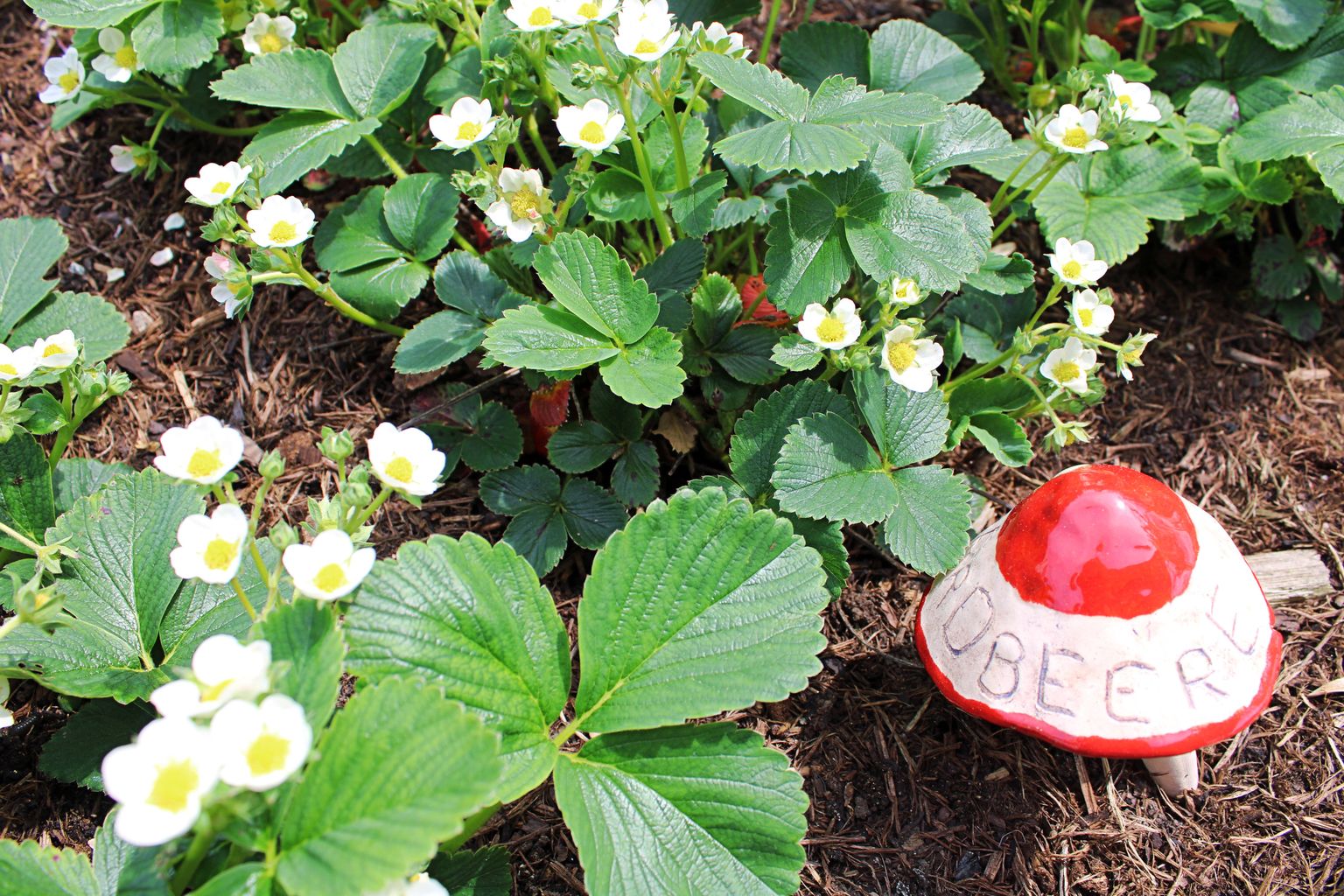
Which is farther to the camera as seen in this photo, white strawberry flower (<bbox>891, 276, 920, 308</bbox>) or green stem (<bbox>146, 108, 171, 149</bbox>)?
green stem (<bbox>146, 108, 171, 149</bbox>)

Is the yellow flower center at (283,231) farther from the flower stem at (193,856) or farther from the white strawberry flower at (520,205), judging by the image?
the flower stem at (193,856)

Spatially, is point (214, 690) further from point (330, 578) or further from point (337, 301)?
point (337, 301)

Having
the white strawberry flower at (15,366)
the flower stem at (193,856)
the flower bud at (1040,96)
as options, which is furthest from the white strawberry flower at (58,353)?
the flower bud at (1040,96)

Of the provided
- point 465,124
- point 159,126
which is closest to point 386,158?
point 465,124

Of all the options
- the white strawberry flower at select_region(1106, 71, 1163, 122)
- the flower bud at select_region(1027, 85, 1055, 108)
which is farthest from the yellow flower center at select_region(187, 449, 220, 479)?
the flower bud at select_region(1027, 85, 1055, 108)

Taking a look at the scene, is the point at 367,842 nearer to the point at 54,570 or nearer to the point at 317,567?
the point at 317,567

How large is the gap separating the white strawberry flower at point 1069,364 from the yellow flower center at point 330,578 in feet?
4.43

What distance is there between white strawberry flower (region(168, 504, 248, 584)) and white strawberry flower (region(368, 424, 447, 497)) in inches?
8.1

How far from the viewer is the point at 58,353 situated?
74.5 inches

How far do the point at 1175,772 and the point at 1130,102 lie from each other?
4.33 ft

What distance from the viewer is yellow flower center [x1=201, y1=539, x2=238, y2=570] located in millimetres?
1453

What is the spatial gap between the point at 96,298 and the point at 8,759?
954 millimetres

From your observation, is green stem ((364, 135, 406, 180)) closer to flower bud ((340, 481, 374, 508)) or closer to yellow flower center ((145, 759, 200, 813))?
flower bud ((340, 481, 374, 508))

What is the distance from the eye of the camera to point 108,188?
8.96 ft
